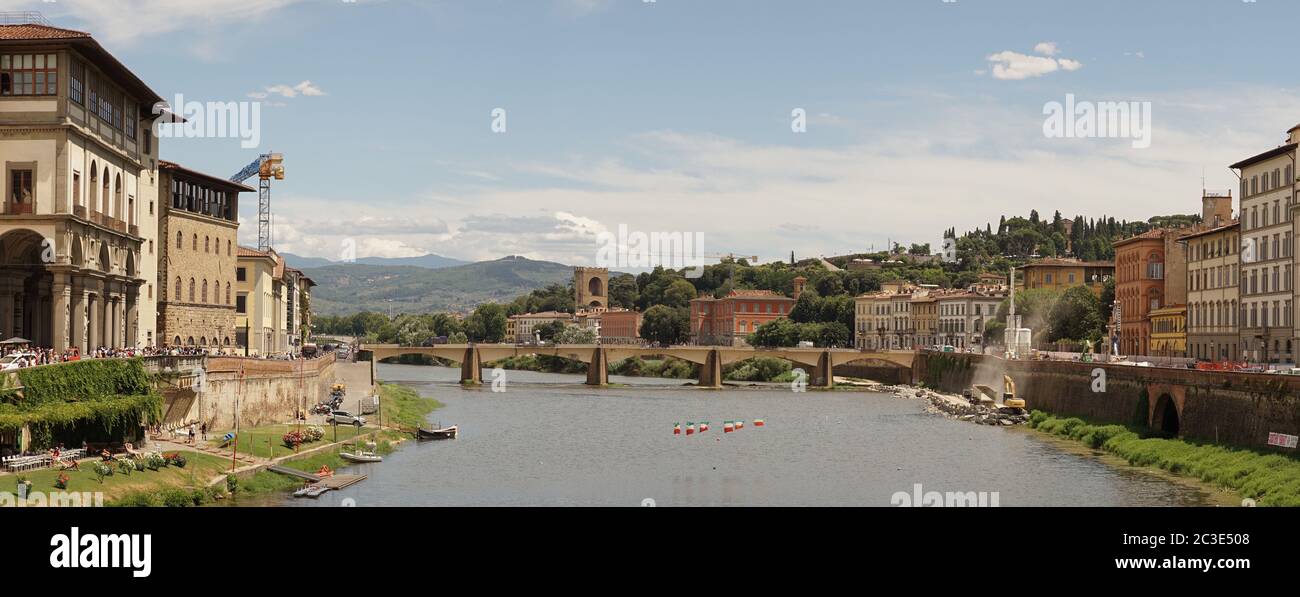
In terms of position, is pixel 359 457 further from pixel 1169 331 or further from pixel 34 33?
pixel 1169 331

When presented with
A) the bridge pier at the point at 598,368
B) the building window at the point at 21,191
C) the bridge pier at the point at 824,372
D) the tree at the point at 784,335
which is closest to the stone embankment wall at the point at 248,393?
the building window at the point at 21,191

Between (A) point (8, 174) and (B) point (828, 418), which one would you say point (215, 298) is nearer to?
(A) point (8, 174)

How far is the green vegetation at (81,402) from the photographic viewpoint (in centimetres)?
3825

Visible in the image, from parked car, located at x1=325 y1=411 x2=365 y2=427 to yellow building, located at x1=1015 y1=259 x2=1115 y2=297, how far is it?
106450 millimetres

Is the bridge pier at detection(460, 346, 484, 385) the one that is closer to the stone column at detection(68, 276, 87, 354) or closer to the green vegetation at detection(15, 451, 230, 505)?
the stone column at detection(68, 276, 87, 354)

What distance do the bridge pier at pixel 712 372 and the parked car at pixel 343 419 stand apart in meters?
68.3

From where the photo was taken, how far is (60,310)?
2048 inches

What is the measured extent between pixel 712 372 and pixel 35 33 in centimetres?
9389

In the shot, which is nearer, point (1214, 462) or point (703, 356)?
point (1214, 462)

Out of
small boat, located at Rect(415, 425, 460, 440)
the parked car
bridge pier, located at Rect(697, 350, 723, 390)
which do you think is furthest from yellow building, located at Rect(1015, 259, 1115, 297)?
the parked car

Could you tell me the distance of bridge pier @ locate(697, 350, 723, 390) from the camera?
13688 centimetres

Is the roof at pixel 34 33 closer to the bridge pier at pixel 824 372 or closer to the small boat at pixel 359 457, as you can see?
the small boat at pixel 359 457

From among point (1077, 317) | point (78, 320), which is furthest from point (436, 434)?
point (1077, 317)
